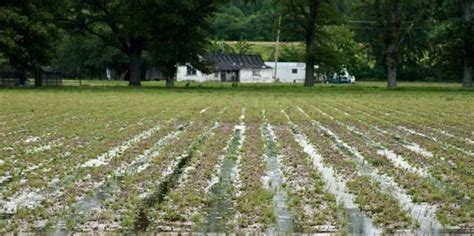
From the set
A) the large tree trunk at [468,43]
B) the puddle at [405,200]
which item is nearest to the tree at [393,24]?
the large tree trunk at [468,43]

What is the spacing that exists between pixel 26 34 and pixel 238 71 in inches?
1866

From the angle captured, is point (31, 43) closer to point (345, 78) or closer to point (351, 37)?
point (351, 37)

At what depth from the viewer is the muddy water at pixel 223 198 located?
272 inches

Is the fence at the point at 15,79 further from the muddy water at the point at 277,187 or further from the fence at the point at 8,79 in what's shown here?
the muddy water at the point at 277,187

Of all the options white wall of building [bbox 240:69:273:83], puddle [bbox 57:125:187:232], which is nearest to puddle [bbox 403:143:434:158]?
puddle [bbox 57:125:187:232]

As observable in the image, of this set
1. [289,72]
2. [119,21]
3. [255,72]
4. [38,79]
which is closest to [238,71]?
[255,72]

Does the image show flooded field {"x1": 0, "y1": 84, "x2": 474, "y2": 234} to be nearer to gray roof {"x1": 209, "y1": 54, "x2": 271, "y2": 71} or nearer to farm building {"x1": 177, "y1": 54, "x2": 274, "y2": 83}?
gray roof {"x1": 209, "y1": 54, "x2": 271, "y2": 71}

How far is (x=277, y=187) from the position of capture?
896 centimetres

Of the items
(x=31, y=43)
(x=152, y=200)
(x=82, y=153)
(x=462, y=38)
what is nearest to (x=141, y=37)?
(x=31, y=43)

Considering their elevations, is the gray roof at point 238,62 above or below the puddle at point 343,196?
above

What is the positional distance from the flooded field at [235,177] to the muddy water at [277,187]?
0.6 inches

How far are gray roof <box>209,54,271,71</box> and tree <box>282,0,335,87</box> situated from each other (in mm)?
35081

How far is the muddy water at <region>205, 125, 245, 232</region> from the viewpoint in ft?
22.7

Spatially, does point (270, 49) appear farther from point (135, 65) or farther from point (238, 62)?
point (135, 65)
